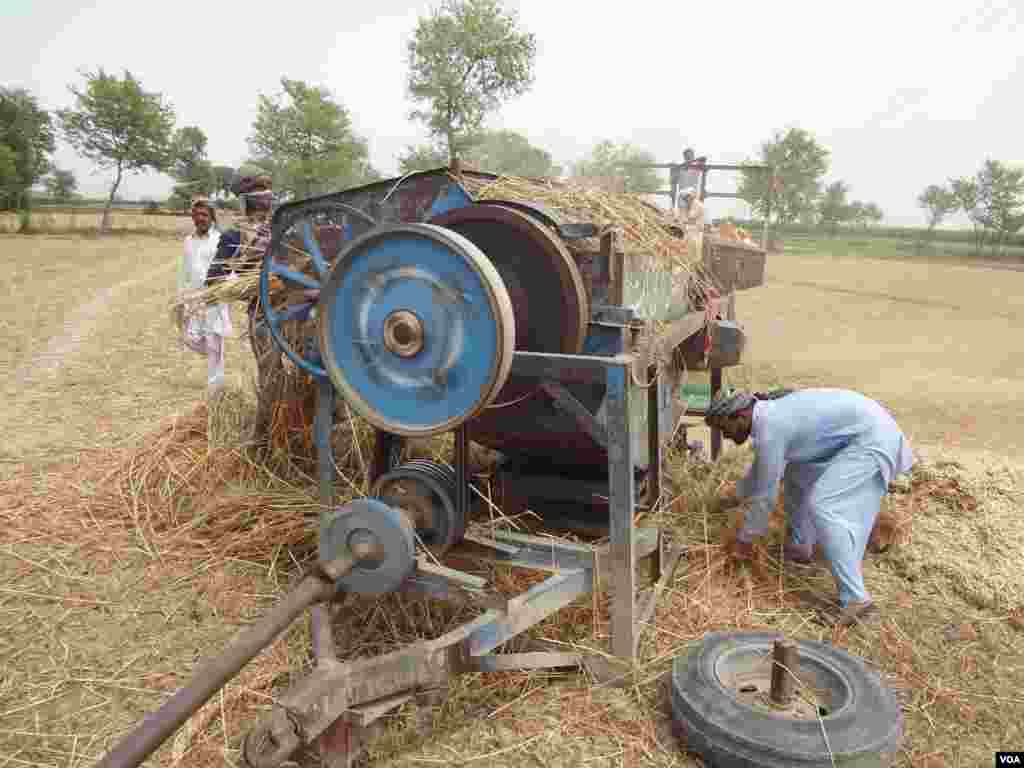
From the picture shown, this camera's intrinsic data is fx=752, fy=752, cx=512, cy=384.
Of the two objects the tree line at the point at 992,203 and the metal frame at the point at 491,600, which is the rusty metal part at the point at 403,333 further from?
the tree line at the point at 992,203

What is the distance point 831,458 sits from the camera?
4.04 meters

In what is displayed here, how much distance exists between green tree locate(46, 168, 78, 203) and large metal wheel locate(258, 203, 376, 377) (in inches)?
1789

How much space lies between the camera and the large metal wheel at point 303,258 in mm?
3695

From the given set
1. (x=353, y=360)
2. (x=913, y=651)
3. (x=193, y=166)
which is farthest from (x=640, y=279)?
(x=193, y=166)

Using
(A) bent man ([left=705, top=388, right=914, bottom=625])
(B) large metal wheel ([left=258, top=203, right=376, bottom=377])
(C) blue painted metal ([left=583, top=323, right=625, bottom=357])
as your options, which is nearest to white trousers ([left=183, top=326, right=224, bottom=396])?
(B) large metal wheel ([left=258, top=203, right=376, bottom=377])

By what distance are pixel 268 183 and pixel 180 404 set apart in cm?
284

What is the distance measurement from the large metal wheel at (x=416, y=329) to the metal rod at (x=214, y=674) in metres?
0.66

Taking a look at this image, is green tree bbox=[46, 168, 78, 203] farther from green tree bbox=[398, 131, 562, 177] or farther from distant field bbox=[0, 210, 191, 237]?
green tree bbox=[398, 131, 562, 177]

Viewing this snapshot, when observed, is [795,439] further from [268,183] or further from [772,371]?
[772,371]

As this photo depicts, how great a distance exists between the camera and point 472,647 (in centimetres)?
287

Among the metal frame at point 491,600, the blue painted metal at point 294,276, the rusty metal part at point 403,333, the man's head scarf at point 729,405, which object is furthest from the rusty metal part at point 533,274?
the man's head scarf at point 729,405

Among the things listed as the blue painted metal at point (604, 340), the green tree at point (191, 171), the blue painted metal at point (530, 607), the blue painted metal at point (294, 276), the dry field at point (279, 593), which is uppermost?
the green tree at point (191, 171)

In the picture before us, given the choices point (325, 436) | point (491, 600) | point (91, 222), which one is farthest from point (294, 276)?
point (91, 222)

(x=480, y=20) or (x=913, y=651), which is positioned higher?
(x=480, y=20)
